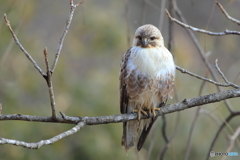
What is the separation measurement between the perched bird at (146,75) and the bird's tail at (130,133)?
25 cm

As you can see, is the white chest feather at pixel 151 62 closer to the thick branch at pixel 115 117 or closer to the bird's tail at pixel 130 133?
the thick branch at pixel 115 117

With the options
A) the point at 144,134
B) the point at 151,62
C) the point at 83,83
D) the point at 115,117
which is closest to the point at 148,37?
the point at 151,62

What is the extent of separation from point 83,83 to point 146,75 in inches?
79.2

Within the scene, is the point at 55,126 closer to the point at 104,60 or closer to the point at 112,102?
the point at 112,102

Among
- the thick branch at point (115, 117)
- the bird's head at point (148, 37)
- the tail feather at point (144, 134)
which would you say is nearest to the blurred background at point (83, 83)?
the bird's head at point (148, 37)

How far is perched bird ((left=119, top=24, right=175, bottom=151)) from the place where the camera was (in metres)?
3.33

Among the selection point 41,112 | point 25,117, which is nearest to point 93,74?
point 41,112

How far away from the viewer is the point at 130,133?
3791 millimetres

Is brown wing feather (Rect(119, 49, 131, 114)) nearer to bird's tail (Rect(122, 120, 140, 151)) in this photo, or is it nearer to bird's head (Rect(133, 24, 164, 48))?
bird's head (Rect(133, 24, 164, 48))

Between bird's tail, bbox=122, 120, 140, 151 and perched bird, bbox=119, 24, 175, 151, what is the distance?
0.25 m

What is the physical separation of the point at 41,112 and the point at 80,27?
1.52 metres

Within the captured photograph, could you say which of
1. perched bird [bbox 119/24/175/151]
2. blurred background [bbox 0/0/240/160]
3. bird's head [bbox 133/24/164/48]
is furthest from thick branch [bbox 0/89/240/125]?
blurred background [bbox 0/0/240/160]

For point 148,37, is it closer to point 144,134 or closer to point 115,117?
point 144,134

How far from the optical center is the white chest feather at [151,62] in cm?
333
